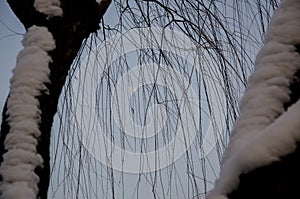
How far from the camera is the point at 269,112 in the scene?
0.53 m

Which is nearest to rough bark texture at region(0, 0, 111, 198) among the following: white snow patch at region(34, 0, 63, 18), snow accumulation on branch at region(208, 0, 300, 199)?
white snow patch at region(34, 0, 63, 18)

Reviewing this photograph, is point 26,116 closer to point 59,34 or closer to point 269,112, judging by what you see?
point 59,34

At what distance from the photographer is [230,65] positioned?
1456 mm

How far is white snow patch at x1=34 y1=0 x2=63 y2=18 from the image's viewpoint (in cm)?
97

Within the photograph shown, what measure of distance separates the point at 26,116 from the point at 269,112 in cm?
48

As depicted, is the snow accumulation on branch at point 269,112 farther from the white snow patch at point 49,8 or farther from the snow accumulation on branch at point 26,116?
the white snow patch at point 49,8

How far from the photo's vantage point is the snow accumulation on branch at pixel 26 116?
744 mm

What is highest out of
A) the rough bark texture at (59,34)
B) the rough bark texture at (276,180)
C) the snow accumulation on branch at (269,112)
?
the rough bark texture at (59,34)

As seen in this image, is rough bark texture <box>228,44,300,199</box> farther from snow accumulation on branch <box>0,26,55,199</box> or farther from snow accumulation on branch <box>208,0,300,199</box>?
snow accumulation on branch <box>0,26,55,199</box>

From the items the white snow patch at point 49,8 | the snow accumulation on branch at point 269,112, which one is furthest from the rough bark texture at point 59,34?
the snow accumulation on branch at point 269,112

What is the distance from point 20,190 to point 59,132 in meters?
0.66

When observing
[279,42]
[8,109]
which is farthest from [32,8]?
[279,42]

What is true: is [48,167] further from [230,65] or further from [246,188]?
[230,65]

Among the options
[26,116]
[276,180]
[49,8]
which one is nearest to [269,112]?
[276,180]
